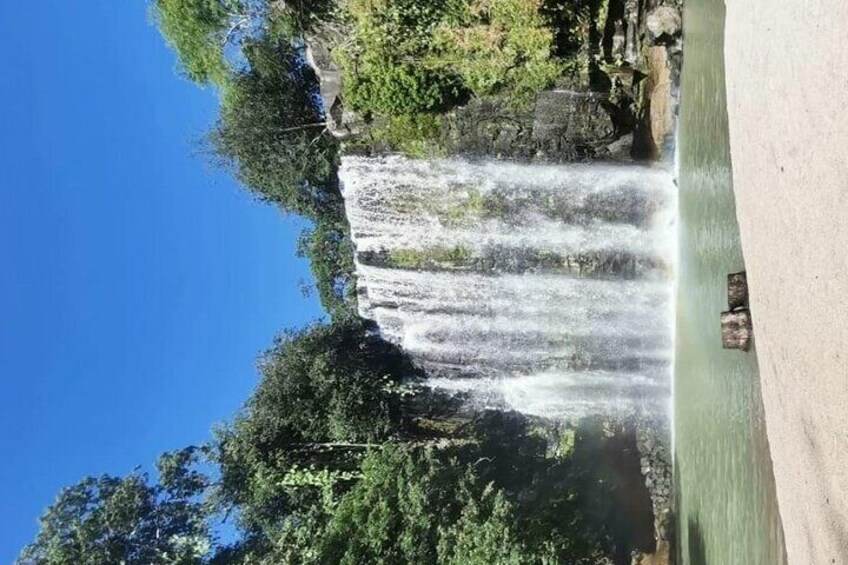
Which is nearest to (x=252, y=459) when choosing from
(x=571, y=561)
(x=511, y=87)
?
(x=571, y=561)

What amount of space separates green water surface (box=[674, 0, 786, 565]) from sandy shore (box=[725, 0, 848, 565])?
5.65 feet

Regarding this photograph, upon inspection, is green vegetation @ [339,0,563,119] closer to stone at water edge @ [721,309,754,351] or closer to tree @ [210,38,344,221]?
tree @ [210,38,344,221]

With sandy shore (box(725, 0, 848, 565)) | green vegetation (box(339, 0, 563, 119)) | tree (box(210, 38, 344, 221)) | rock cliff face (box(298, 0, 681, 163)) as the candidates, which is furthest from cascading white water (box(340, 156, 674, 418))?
sandy shore (box(725, 0, 848, 565))

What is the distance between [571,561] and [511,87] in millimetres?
9653

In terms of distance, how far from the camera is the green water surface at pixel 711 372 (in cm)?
1028

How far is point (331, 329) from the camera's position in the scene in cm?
2392

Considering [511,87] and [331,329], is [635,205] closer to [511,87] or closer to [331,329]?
[511,87]

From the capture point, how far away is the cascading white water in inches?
695

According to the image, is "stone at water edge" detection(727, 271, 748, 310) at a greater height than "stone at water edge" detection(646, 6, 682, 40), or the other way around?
"stone at water edge" detection(646, 6, 682, 40)

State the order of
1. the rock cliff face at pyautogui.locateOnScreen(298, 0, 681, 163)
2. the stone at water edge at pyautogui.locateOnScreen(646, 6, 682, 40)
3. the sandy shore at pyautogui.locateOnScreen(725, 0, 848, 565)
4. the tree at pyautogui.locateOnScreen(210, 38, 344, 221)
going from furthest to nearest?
1. the tree at pyautogui.locateOnScreen(210, 38, 344, 221)
2. the rock cliff face at pyautogui.locateOnScreen(298, 0, 681, 163)
3. the stone at water edge at pyautogui.locateOnScreen(646, 6, 682, 40)
4. the sandy shore at pyautogui.locateOnScreen(725, 0, 848, 565)

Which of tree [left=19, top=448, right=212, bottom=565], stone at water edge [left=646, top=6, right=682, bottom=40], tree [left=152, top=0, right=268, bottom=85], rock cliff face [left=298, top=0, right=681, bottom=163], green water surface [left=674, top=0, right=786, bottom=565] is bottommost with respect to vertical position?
tree [left=19, top=448, right=212, bottom=565]

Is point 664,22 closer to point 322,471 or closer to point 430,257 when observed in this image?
point 430,257

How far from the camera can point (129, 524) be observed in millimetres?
21016

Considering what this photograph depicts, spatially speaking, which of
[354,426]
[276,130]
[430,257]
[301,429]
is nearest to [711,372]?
[430,257]
